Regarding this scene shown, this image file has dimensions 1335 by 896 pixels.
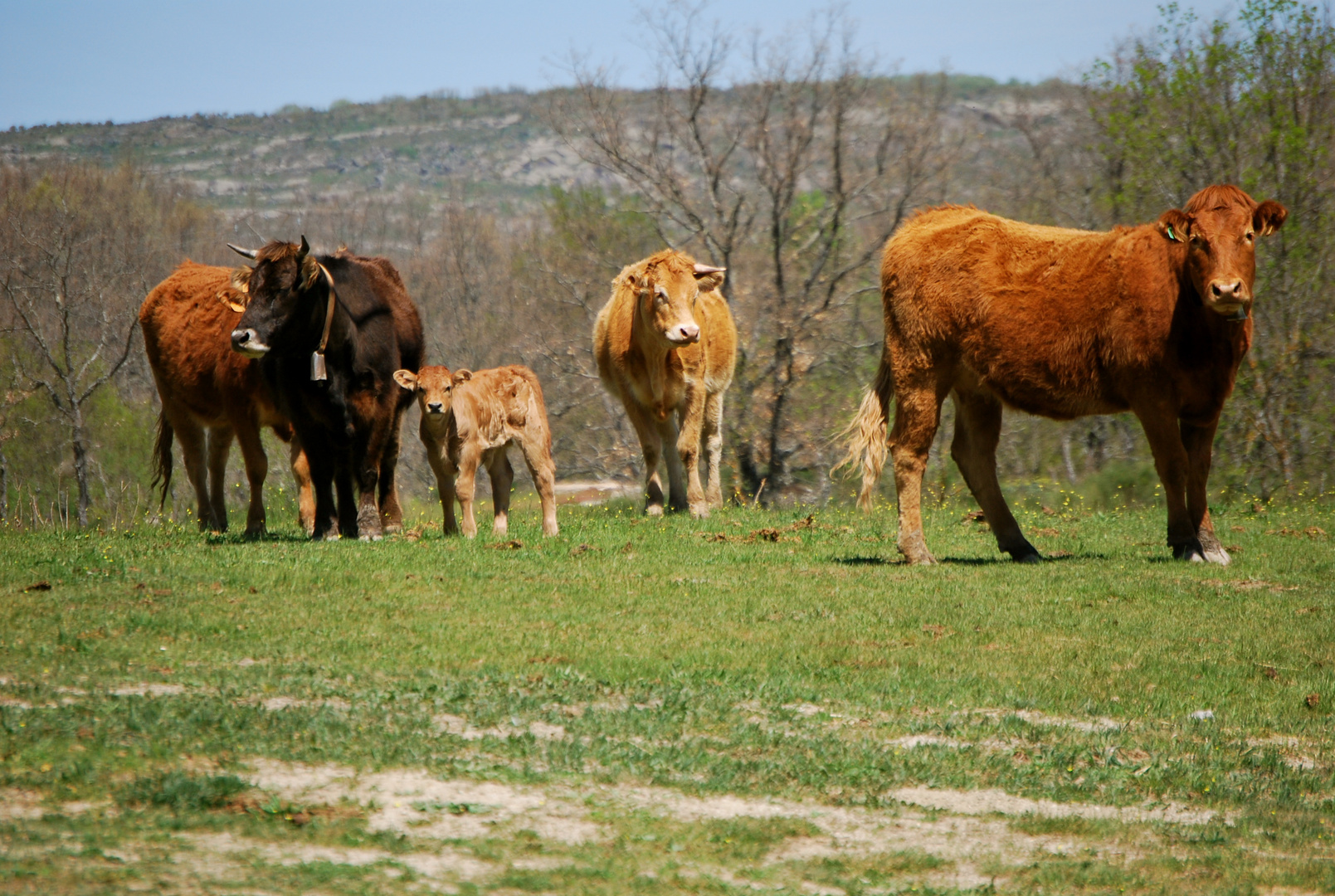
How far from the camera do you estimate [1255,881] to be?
428 centimetres

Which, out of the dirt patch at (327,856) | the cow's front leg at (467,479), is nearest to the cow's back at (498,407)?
the cow's front leg at (467,479)

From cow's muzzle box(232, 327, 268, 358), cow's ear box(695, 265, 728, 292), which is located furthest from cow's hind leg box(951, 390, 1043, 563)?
cow's muzzle box(232, 327, 268, 358)

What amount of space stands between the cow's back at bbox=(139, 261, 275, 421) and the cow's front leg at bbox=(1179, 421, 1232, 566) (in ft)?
27.1

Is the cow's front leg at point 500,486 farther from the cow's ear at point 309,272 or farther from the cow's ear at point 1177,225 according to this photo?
the cow's ear at point 1177,225

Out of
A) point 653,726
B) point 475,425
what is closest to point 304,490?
point 475,425

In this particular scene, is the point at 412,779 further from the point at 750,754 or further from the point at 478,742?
the point at 750,754

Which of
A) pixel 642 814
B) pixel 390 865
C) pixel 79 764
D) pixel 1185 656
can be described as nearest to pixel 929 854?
pixel 642 814

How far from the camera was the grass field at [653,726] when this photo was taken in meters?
4.16

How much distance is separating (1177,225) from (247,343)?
25.0 ft

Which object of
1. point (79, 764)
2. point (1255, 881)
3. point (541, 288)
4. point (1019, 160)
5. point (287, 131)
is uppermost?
point (287, 131)

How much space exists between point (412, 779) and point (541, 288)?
2787cm

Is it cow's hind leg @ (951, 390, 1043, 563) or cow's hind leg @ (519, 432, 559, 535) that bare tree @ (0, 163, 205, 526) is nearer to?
cow's hind leg @ (519, 432, 559, 535)

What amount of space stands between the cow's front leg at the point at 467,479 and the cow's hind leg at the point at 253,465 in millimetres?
1954

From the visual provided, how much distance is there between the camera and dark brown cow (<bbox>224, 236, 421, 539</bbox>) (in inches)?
420
